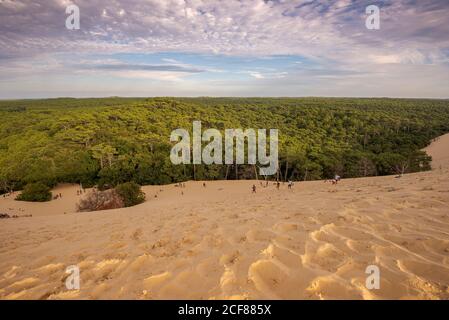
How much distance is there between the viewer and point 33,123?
166 feet

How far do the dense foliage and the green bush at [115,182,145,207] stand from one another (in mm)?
10201

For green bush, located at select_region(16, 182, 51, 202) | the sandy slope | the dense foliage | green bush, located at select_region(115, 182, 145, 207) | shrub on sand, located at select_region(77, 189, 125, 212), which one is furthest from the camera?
the dense foliage

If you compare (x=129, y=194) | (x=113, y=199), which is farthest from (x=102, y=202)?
(x=129, y=194)

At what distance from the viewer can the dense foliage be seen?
3397 centimetres

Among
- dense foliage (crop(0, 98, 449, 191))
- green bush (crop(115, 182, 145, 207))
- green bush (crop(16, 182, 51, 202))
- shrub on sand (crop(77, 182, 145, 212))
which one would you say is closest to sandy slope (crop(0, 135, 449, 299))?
shrub on sand (crop(77, 182, 145, 212))

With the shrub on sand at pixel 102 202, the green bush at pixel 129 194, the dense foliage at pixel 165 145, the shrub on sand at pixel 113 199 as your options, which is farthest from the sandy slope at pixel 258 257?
the dense foliage at pixel 165 145

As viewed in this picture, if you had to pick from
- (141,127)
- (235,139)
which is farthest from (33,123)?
(235,139)

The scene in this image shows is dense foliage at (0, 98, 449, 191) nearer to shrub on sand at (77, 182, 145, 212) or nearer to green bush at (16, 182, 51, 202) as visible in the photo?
green bush at (16, 182, 51, 202)

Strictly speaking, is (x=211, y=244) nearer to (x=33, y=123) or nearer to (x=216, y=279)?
(x=216, y=279)

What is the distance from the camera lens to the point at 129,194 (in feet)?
74.8

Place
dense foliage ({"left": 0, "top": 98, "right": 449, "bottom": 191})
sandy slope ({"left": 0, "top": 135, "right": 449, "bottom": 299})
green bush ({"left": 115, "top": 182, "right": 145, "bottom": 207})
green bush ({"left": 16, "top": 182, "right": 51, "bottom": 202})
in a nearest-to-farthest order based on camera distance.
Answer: sandy slope ({"left": 0, "top": 135, "right": 449, "bottom": 299}) → green bush ({"left": 115, "top": 182, "right": 145, "bottom": 207}) → green bush ({"left": 16, "top": 182, "right": 51, "bottom": 202}) → dense foliage ({"left": 0, "top": 98, "right": 449, "bottom": 191})

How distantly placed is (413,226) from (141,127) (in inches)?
1841

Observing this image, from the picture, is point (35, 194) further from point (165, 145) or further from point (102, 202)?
point (165, 145)

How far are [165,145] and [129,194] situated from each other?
17539 millimetres
